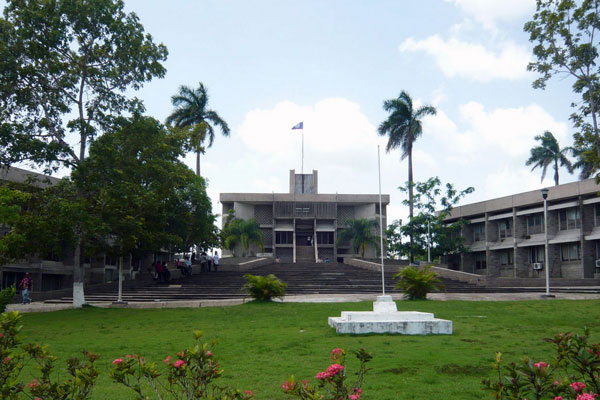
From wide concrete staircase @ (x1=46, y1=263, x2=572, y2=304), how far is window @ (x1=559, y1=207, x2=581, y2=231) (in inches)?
388

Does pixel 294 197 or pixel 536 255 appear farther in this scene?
pixel 294 197

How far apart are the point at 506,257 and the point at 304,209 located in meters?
19.8

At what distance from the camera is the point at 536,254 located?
4047 centimetres

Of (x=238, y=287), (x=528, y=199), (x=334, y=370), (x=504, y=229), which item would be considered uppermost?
(x=528, y=199)

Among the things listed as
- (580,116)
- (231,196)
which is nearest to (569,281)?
(580,116)

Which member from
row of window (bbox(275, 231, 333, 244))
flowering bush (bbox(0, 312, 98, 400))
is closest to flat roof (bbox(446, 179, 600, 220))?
row of window (bbox(275, 231, 333, 244))

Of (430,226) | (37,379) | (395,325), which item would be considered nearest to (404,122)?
(430,226)

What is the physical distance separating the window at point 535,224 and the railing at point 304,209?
19357mm

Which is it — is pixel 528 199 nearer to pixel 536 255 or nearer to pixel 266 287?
pixel 536 255

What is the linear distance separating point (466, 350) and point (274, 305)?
10387mm

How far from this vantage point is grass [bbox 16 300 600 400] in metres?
7.50

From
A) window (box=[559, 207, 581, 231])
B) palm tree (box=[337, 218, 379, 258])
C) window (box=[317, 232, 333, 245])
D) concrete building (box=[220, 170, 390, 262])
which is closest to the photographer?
window (box=[559, 207, 581, 231])

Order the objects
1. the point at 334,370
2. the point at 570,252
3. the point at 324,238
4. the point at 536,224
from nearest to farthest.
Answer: the point at 334,370
the point at 570,252
the point at 536,224
the point at 324,238

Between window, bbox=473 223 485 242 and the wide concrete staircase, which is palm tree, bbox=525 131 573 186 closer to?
window, bbox=473 223 485 242
